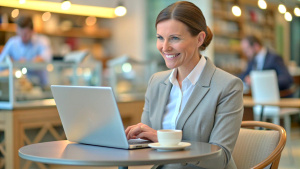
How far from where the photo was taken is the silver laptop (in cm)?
145

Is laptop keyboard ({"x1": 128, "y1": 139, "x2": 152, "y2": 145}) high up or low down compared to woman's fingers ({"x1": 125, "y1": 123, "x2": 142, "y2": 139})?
down

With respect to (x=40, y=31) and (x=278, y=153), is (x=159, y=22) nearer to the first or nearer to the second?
(x=278, y=153)

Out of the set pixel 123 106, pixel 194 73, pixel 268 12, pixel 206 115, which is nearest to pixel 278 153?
pixel 206 115

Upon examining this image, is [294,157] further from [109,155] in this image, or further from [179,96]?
[109,155]

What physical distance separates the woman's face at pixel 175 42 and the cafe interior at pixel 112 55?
5.58 ft

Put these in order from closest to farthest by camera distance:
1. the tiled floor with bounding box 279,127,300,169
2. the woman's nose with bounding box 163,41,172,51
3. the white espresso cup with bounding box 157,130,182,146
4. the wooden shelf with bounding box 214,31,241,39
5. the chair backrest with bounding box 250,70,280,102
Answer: the white espresso cup with bounding box 157,130,182,146 → the woman's nose with bounding box 163,41,172,51 → the tiled floor with bounding box 279,127,300,169 → the chair backrest with bounding box 250,70,280,102 → the wooden shelf with bounding box 214,31,241,39

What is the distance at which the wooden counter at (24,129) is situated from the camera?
348cm

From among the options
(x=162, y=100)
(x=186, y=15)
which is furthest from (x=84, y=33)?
(x=186, y=15)

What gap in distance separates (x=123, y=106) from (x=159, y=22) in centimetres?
264

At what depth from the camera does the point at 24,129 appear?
141 inches

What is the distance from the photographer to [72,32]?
793 centimetres

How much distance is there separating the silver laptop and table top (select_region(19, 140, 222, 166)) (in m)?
0.04

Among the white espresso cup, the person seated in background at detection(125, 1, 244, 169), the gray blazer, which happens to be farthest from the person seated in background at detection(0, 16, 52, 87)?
the white espresso cup

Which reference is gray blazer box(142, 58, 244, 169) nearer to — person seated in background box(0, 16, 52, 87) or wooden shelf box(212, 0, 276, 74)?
person seated in background box(0, 16, 52, 87)
